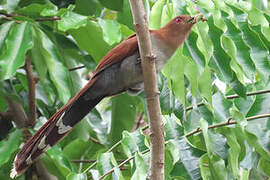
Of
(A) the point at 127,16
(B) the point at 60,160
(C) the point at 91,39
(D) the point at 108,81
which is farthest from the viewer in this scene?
(A) the point at 127,16

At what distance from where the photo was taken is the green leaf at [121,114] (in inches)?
126

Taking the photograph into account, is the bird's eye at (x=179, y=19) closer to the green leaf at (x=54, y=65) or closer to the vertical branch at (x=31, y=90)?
the green leaf at (x=54, y=65)

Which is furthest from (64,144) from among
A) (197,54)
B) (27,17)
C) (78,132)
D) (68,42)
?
(197,54)

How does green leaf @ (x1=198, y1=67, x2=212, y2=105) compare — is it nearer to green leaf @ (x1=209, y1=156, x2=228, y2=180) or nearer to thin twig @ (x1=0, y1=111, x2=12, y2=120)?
green leaf @ (x1=209, y1=156, x2=228, y2=180)

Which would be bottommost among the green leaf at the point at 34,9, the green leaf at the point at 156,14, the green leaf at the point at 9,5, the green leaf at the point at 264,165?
the green leaf at the point at 264,165

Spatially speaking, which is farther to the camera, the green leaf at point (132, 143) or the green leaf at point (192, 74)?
the green leaf at point (132, 143)

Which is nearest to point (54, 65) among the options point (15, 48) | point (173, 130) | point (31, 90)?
point (15, 48)

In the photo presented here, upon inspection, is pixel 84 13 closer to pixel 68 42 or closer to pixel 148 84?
pixel 68 42

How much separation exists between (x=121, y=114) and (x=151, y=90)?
142 centimetres

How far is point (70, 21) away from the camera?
2520mm

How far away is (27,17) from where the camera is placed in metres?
2.69

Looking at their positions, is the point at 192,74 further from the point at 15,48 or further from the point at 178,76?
the point at 15,48

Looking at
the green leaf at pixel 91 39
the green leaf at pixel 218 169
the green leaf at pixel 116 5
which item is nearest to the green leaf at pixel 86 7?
the green leaf at pixel 116 5

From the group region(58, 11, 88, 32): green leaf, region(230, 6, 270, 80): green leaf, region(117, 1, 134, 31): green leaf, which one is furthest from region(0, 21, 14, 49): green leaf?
region(230, 6, 270, 80): green leaf
